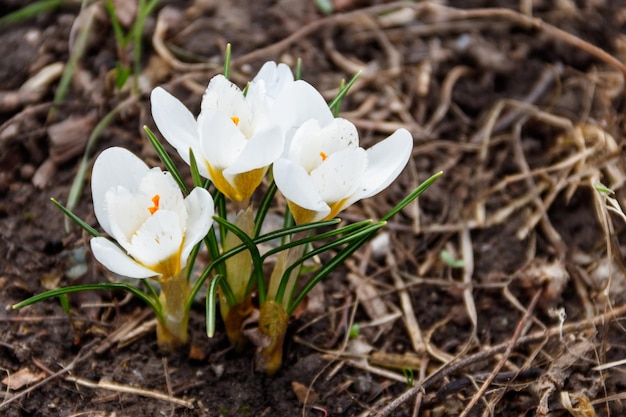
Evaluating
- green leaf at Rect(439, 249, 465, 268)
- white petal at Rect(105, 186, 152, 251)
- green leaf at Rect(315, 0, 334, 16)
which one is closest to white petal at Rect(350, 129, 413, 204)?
white petal at Rect(105, 186, 152, 251)

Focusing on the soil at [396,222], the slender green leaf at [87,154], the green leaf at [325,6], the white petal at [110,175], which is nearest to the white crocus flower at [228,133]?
the white petal at [110,175]

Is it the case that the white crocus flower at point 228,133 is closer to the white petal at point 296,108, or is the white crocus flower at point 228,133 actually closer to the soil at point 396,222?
the white petal at point 296,108

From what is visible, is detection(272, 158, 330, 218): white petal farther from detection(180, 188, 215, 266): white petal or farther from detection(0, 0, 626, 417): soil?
detection(0, 0, 626, 417): soil

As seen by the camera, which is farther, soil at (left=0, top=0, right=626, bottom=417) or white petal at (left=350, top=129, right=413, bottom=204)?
soil at (left=0, top=0, right=626, bottom=417)

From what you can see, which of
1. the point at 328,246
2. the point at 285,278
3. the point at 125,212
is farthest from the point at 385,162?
the point at 125,212

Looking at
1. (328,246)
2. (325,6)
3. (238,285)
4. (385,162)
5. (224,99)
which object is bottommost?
(325,6)

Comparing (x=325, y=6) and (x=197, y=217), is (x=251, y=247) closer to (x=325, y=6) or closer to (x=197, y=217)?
(x=197, y=217)
